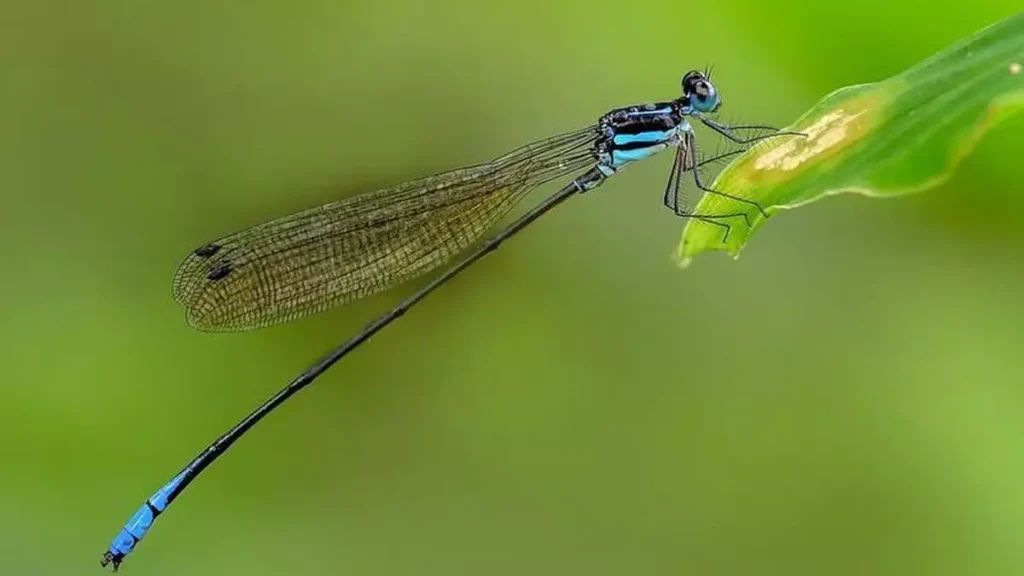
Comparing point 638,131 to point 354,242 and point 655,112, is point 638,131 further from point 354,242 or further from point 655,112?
point 354,242

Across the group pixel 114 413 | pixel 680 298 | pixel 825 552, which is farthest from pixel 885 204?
pixel 114 413

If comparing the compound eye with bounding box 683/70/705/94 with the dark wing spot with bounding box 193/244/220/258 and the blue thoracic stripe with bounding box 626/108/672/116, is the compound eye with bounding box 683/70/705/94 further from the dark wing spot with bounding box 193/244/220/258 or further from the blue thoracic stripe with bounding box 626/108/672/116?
the dark wing spot with bounding box 193/244/220/258

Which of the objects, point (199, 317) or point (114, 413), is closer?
point (199, 317)

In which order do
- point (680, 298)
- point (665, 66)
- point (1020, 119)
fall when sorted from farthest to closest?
point (680, 298) → point (665, 66) → point (1020, 119)

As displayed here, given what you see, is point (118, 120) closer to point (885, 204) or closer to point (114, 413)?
point (114, 413)

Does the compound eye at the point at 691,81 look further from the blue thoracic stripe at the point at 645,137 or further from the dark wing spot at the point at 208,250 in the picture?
the dark wing spot at the point at 208,250

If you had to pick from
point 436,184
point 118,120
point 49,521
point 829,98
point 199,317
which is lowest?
point 829,98

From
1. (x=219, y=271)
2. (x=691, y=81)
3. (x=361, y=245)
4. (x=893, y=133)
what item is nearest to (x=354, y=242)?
(x=361, y=245)
